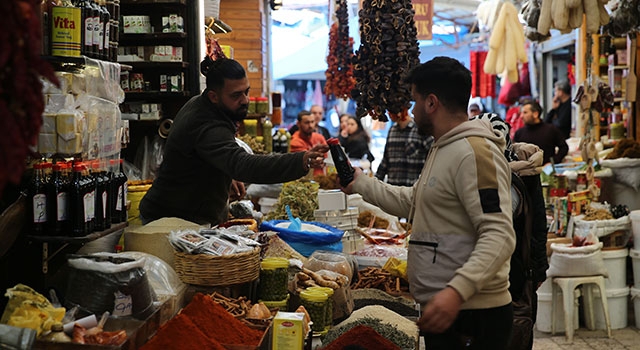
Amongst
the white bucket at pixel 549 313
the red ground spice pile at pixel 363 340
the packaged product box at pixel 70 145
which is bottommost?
the white bucket at pixel 549 313

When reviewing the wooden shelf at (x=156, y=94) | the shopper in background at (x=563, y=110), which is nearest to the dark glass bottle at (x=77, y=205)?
the wooden shelf at (x=156, y=94)

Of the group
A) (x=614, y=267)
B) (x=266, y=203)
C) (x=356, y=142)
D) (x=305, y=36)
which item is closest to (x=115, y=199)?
(x=266, y=203)

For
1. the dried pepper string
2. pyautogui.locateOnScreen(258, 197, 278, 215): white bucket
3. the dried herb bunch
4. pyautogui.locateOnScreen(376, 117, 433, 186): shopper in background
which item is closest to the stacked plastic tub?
pyautogui.locateOnScreen(376, 117, 433, 186): shopper in background

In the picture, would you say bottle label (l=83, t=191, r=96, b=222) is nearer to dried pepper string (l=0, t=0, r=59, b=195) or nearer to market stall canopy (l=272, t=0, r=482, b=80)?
dried pepper string (l=0, t=0, r=59, b=195)

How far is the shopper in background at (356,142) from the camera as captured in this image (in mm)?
11805

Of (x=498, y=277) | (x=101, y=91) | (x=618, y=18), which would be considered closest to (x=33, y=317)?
(x=101, y=91)

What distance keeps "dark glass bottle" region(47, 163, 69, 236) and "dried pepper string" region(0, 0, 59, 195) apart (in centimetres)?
143

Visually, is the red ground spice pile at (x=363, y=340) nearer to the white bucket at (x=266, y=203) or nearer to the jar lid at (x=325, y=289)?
the jar lid at (x=325, y=289)

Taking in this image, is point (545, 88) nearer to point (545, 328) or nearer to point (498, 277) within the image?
point (545, 328)

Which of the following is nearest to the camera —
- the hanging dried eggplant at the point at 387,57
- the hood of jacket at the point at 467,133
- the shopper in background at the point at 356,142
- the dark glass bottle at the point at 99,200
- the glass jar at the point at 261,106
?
the hood of jacket at the point at 467,133

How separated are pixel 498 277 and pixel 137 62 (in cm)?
459

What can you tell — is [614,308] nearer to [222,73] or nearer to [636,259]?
[636,259]

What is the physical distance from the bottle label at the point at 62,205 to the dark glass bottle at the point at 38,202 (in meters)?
0.06

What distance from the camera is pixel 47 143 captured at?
306 centimetres
